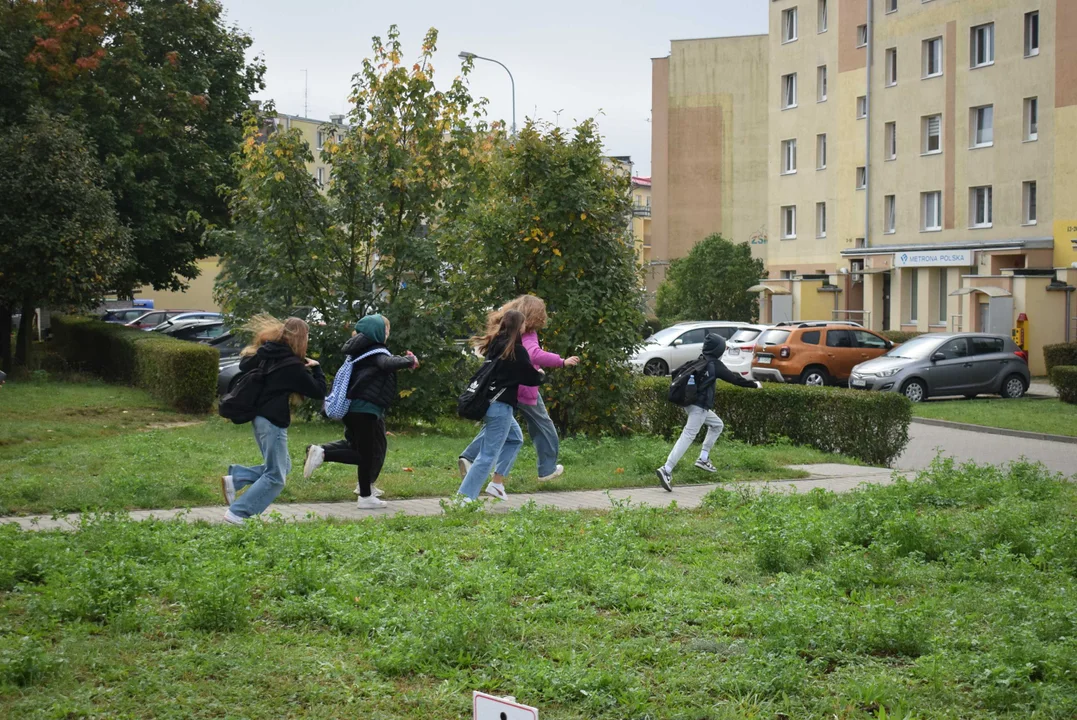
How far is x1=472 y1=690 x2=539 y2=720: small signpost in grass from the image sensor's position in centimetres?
335

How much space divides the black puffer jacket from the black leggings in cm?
18

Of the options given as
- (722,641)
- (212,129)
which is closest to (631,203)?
(722,641)

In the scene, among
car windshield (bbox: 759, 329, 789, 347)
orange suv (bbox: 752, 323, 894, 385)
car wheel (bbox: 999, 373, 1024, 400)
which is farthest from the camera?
car windshield (bbox: 759, 329, 789, 347)

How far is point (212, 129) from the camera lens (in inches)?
1321

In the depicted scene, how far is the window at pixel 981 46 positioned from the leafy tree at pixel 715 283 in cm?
1314

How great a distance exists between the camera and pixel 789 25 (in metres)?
52.8

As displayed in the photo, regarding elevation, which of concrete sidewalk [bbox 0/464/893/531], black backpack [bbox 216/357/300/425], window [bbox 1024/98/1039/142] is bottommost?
concrete sidewalk [bbox 0/464/893/531]

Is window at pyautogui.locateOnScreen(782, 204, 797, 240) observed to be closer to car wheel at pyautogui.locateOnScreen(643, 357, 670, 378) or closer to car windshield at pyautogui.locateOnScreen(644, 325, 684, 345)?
car windshield at pyautogui.locateOnScreen(644, 325, 684, 345)

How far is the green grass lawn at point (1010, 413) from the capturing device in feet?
69.9

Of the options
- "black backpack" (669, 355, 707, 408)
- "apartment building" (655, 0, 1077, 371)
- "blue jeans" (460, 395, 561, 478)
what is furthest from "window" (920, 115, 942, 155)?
"blue jeans" (460, 395, 561, 478)

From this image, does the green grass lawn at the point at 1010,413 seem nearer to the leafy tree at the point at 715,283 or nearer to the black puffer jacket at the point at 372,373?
the black puffer jacket at the point at 372,373

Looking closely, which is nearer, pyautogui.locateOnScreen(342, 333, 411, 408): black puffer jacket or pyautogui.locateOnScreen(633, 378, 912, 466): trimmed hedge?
pyautogui.locateOnScreen(342, 333, 411, 408): black puffer jacket

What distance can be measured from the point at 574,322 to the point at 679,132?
175 ft

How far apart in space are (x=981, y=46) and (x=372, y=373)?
36798 mm
